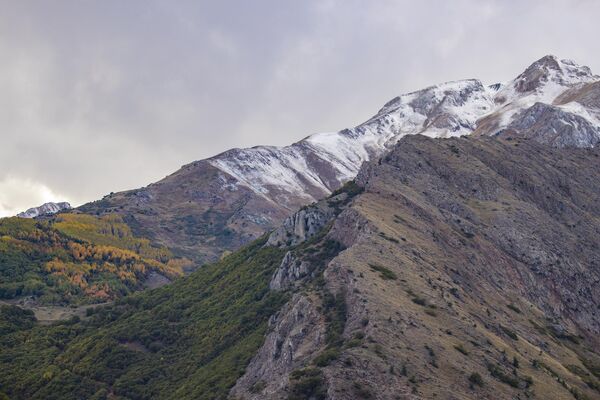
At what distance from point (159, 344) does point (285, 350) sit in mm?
59666

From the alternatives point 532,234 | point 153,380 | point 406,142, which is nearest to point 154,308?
point 153,380

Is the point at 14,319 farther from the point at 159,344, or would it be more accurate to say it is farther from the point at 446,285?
the point at 446,285

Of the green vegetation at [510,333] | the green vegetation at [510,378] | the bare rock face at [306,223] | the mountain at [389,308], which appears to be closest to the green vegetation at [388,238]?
the mountain at [389,308]

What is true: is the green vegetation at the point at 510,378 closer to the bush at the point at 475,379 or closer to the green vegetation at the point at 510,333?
the bush at the point at 475,379

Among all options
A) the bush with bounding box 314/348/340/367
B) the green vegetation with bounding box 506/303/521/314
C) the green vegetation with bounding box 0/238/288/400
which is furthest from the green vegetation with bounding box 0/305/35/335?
the bush with bounding box 314/348/340/367

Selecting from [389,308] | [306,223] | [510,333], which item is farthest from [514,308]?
[306,223]

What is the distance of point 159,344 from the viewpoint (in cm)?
13475

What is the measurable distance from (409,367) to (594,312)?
251 feet

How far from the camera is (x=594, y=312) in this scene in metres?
130

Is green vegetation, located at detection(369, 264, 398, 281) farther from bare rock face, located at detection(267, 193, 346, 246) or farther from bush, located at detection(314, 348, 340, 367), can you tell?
bare rock face, located at detection(267, 193, 346, 246)

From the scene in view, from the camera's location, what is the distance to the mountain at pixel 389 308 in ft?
247

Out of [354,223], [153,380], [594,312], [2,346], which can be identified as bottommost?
[594,312]

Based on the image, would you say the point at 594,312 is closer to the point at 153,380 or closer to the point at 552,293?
the point at 552,293

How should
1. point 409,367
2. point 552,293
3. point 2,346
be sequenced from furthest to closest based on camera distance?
point 2,346 → point 552,293 → point 409,367
